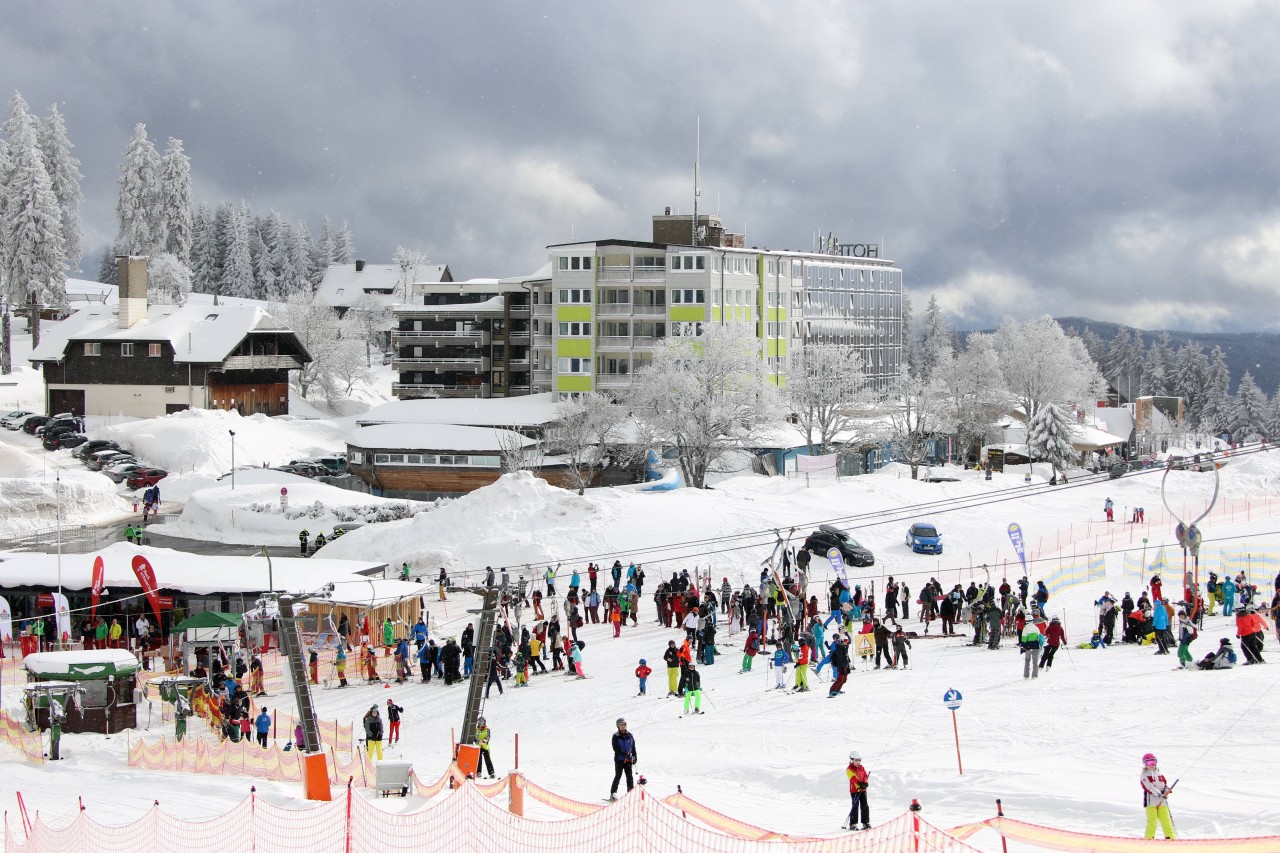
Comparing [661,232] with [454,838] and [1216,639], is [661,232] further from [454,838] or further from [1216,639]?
[454,838]

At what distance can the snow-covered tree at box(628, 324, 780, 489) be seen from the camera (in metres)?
54.8

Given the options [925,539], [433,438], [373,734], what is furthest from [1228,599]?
[433,438]

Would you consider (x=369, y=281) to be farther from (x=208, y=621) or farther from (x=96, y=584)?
(x=208, y=621)

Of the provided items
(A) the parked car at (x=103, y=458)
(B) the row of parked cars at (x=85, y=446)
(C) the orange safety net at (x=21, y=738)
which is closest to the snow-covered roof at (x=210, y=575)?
(C) the orange safety net at (x=21, y=738)

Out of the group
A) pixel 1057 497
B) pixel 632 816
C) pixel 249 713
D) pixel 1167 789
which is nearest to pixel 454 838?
pixel 632 816

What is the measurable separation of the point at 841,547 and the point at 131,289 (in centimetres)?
5086

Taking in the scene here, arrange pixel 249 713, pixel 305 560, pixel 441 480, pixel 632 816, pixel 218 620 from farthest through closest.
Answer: pixel 441 480 → pixel 305 560 → pixel 218 620 → pixel 249 713 → pixel 632 816

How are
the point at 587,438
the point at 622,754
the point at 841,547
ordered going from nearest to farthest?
the point at 622,754, the point at 841,547, the point at 587,438

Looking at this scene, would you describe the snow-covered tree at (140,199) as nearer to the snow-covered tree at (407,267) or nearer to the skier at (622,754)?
the snow-covered tree at (407,267)

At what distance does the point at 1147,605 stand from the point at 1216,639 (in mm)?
2031

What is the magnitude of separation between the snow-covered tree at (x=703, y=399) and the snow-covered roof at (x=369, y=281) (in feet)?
220

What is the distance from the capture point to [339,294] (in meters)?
125

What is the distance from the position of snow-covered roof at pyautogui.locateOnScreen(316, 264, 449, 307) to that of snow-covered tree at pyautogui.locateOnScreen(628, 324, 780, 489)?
6700 centimetres

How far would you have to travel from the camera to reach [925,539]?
38250 mm
